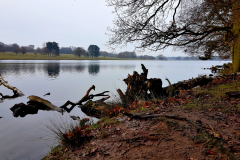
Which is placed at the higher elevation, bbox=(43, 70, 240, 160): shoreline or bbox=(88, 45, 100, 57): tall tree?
bbox=(88, 45, 100, 57): tall tree

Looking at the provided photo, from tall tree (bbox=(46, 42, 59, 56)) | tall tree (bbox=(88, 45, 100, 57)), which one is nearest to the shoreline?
tall tree (bbox=(46, 42, 59, 56))

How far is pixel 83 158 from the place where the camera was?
3234mm

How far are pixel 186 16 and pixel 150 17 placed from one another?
2806mm

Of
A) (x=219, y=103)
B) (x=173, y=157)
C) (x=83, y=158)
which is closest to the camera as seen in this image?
(x=173, y=157)

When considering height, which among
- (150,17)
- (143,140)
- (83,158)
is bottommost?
(83,158)

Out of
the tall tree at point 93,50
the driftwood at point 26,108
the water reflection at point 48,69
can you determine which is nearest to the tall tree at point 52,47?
the tall tree at point 93,50

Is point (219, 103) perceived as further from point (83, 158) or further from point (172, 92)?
point (83, 158)

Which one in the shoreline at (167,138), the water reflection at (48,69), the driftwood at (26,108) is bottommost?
the driftwood at (26,108)

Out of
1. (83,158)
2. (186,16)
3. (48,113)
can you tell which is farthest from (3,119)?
(186,16)

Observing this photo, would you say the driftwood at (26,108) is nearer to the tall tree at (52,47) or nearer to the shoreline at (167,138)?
the shoreline at (167,138)

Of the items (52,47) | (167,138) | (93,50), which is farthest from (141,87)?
(93,50)

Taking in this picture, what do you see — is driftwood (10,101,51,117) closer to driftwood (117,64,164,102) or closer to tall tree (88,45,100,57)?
driftwood (117,64,164,102)

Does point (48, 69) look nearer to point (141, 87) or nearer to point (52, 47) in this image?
point (141, 87)

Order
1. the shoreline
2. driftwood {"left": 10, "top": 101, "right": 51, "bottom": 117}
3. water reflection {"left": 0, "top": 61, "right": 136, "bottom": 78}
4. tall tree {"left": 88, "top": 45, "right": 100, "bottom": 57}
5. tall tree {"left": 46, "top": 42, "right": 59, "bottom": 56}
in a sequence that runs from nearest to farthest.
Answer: the shoreline, driftwood {"left": 10, "top": 101, "right": 51, "bottom": 117}, water reflection {"left": 0, "top": 61, "right": 136, "bottom": 78}, tall tree {"left": 46, "top": 42, "right": 59, "bottom": 56}, tall tree {"left": 88, "top": 45, "right": 100, "bottom": 57}
